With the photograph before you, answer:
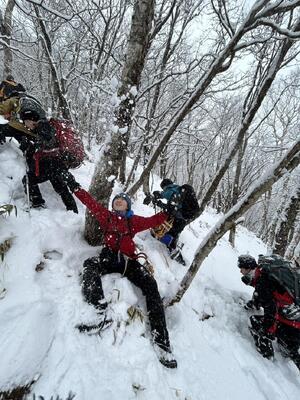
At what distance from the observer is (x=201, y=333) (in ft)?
11.8

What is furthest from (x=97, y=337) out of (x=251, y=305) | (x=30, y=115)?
(x=30, y=115)

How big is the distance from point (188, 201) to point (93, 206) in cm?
169

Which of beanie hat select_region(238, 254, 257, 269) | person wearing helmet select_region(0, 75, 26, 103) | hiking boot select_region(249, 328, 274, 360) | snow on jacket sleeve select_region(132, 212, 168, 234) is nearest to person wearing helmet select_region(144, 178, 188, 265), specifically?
snow on jacket sleeve select_region(132, 212, 168, 234)

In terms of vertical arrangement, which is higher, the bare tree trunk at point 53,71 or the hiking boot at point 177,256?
the bare tree trunk at point 53,71

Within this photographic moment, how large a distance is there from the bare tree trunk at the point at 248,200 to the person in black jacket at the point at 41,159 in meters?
2.11

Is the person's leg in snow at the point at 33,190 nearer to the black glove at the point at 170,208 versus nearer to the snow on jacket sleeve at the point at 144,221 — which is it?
the snow on jacket sleeve at the point at 144,221

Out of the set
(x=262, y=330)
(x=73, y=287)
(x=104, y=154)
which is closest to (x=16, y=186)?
(x=104, y=154)

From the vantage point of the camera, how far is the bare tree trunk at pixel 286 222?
6.29m

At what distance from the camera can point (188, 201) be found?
179 inches

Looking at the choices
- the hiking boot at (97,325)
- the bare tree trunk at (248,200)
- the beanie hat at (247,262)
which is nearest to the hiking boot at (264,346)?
the beanie hat at (247,262)

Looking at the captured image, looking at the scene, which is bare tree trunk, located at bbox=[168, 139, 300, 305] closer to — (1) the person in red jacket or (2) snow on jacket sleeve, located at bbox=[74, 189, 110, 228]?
(1) the person in red jacket

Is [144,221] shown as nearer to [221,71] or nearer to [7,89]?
[221,71]

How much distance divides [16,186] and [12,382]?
2.65 m

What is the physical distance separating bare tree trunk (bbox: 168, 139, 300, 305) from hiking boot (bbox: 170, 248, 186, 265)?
112 cm
